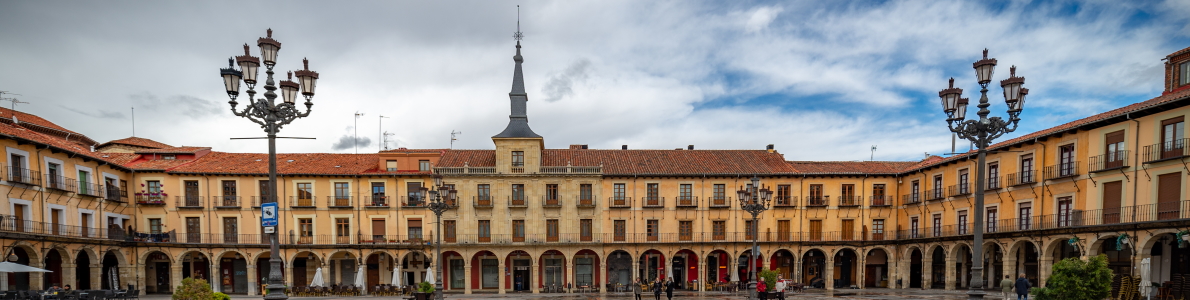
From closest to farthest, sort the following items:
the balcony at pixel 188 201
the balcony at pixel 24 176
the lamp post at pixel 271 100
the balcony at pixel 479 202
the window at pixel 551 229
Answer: the lamp post at pixel 271 100 < the balcony at pixel 24 176 < the balcony at pixel 188 201 < the balcony at pixel 479 202 < the window at pixel 551 229

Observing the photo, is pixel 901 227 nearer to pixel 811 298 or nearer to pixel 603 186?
pixel 811 298

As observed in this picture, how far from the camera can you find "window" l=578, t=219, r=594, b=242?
40781mm

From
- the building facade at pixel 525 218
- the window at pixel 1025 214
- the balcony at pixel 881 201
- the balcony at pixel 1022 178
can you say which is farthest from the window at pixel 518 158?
the window at pixel 1025 214

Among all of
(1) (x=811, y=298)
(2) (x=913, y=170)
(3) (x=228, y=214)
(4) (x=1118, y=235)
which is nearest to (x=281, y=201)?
(3) (x=228, y=214)

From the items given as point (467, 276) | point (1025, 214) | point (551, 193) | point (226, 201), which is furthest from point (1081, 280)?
point (226, 201)

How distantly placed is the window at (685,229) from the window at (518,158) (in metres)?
10.4

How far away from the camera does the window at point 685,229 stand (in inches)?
1626

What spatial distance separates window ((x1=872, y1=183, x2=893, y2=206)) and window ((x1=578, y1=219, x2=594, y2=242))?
58.5ft

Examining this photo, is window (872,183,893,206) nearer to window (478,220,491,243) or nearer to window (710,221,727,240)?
window (710,221,727,240)

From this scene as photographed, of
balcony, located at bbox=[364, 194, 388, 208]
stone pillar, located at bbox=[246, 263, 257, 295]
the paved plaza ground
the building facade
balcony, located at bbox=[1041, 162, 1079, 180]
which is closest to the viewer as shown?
balcony, located at bbox=[1041, 162, 1079, 180]

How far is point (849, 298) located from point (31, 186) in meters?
37.1

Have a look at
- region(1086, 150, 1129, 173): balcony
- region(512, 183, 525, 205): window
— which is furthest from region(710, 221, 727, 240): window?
region(1086, 150, 1129, 173): balcony

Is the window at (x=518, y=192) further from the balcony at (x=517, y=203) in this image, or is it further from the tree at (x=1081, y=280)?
the tree at (x=1081, y=280)

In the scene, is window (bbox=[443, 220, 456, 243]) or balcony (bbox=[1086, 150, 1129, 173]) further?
window (bbox=[443, 220, 456, 243])
